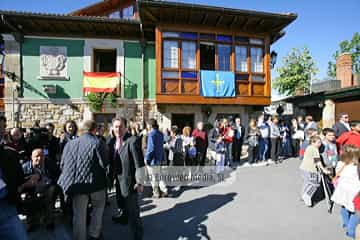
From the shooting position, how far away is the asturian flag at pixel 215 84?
9.36 m

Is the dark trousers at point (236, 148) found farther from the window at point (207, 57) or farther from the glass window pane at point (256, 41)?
the glass window pane at point (256, 41)

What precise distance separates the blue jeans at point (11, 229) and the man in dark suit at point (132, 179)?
48.4 inches

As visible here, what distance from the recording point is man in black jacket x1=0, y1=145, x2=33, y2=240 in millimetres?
1757

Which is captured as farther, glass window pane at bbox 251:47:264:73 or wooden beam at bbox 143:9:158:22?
glass window pane at bbox 251:47:264:73

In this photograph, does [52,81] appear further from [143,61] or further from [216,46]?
[216,46]

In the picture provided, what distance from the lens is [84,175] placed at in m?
2.56

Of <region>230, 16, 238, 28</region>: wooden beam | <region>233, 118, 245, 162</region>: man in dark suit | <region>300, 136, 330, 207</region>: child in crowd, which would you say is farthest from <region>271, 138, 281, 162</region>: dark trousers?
<region>230, 16, 238, 28</region>: wooden beam

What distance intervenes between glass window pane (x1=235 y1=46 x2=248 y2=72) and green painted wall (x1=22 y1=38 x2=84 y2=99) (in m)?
7.28

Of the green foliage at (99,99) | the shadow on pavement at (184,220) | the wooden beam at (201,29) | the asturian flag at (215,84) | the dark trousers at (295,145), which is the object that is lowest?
the shadow on pavement at (184,220)

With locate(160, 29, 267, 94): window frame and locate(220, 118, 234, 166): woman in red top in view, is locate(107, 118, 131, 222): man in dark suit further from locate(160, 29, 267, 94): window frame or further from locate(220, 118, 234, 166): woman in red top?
locate(160, 29, 267, 94): window frame

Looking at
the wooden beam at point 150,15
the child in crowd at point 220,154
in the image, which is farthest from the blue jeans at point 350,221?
the wooden beam at point 150,15

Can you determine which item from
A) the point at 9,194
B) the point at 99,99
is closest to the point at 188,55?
the point at 99,99

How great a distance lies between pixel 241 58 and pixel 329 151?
21.5 feet

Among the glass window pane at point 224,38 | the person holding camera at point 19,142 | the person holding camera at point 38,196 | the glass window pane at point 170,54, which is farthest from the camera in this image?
the glass window pane at point 224,38
